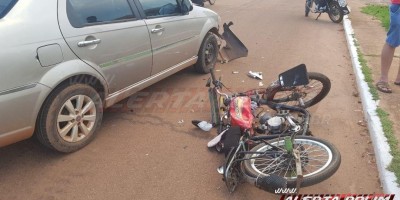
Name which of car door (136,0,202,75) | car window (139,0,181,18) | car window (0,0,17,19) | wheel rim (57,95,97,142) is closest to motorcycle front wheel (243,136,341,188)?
wheel rim (57,95,97,142)

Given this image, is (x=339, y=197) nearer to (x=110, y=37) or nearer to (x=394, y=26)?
(x=110, y=37)

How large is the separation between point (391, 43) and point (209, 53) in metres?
2.62

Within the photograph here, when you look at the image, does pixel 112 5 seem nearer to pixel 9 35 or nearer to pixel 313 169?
pixel 9 35

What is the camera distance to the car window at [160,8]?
4.41 meters

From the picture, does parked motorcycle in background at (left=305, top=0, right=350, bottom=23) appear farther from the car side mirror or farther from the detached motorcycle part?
the car side mirror

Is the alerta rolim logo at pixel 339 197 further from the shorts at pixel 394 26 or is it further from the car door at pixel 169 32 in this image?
the shorts at pixel 394 26

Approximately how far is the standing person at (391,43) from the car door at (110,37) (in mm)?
3207

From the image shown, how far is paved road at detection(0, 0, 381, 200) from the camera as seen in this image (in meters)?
3.23

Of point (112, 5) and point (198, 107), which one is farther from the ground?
point (112, 5)

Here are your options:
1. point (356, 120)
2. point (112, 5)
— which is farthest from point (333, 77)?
point (112, 5)

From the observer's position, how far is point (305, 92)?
4.41 meters

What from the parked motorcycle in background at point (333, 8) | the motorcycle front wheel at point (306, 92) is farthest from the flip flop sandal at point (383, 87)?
the parked motorcycle in background at point (333, 8)

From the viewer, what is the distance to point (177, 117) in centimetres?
465

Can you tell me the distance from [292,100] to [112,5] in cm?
230
